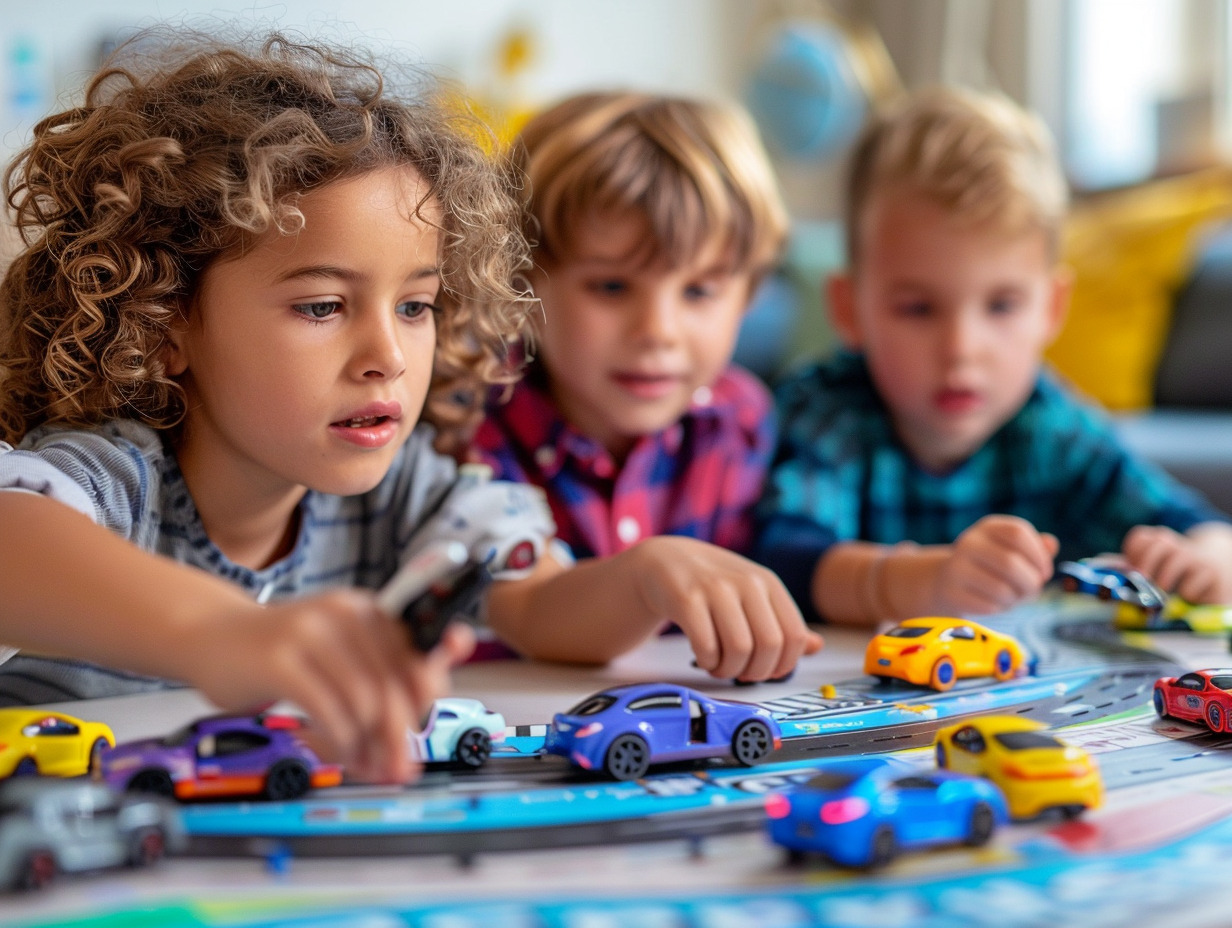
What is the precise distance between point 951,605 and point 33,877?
2.32 feet

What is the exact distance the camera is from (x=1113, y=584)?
96 centimetres

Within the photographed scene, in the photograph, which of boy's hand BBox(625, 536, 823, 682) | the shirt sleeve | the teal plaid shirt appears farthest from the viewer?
the teal plaid shirt

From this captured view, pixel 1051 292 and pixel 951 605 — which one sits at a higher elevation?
pixel 1051 292


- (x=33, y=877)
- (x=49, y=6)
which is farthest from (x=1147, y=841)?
(x=49, y=6)

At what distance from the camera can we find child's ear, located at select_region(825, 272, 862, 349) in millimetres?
1455

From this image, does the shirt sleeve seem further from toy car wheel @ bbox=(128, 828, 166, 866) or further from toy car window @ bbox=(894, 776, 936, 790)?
toy car window @ bbox=(894, 776, 936, 790)

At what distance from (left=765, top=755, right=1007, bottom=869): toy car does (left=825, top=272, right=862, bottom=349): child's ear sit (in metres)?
0.96

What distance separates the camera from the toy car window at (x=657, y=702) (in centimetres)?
66

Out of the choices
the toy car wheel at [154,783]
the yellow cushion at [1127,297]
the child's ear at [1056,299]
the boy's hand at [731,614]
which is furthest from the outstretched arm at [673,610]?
the yellow cushion at [1127,297]

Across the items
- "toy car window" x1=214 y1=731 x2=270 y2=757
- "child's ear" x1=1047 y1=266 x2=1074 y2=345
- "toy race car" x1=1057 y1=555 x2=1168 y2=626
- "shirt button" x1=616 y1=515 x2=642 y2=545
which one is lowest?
"toy car window" x1=214 y1=731 x2=270 y2=757

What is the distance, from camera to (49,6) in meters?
2.41

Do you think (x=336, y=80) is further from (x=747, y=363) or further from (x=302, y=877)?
(x=747, y=363)

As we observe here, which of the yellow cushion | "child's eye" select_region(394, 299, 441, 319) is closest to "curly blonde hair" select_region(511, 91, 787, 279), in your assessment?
"child's eye" select_region(394, 299, 441, 319)

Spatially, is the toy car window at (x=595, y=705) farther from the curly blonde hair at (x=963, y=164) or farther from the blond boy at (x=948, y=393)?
the curly blonde hair at (x=963, y=164)
